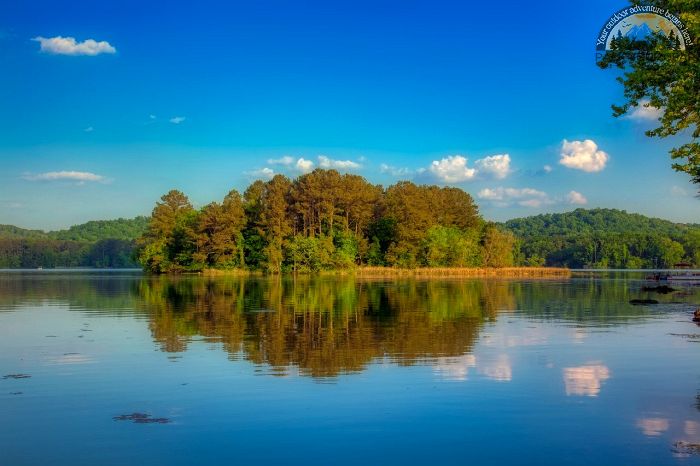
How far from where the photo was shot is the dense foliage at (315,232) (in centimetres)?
11412

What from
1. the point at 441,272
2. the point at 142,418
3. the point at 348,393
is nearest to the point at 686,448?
the point at 348,393

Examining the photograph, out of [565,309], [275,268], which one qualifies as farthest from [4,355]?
[275,268]

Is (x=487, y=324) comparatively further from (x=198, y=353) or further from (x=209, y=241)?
(x=209, y=241)

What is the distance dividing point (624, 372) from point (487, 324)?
11460mm

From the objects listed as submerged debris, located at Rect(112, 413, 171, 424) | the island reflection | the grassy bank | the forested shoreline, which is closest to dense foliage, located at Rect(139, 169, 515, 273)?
the forested shoreline

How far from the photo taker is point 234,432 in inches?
410

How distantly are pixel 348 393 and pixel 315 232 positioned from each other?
107196 mm

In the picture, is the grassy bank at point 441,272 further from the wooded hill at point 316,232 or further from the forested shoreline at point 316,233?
the wooded hill at point 316,232

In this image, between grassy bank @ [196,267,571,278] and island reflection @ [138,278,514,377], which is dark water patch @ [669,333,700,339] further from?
grassy bank @ [196,267,571,278]

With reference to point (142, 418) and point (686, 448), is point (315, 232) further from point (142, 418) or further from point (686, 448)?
point (686, 448)

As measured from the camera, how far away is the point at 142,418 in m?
11.2

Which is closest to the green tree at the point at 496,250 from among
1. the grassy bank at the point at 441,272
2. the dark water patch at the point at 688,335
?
the grassy bank at the point at 441,272

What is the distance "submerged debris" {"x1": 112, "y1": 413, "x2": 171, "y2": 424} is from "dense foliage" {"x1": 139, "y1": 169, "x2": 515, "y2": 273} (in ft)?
326

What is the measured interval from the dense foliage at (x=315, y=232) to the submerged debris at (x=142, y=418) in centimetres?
9926
